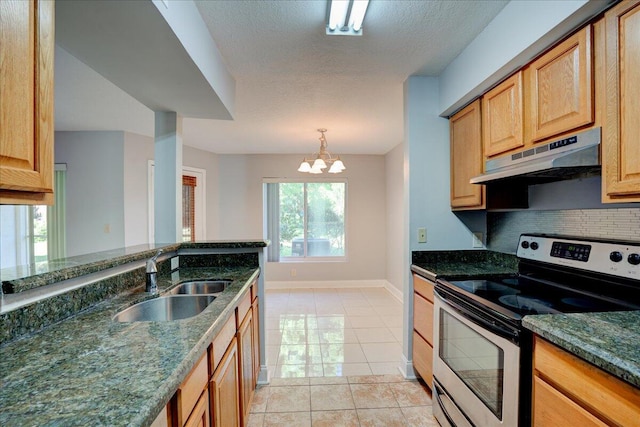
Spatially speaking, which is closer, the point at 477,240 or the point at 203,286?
the point at 203,286

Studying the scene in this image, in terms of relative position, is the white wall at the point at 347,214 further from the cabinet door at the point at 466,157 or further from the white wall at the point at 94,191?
the cabinet door at the point at 466,157

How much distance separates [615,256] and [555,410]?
32.6 inches

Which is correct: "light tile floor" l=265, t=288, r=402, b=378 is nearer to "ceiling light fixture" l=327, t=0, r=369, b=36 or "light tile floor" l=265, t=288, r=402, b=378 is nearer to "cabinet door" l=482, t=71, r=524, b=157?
"cabinet door" l=482, t=71, r=524, b=157

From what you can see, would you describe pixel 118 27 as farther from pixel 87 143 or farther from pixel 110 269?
pixel 87 143

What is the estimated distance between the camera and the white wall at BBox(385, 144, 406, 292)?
14.8 feet

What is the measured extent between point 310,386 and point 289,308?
195 cm

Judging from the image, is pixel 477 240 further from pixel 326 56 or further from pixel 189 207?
pixel 189 207

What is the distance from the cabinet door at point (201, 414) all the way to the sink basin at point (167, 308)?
1.83 feet

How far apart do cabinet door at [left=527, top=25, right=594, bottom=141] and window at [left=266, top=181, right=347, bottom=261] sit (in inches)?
155

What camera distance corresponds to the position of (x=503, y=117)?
1822mm

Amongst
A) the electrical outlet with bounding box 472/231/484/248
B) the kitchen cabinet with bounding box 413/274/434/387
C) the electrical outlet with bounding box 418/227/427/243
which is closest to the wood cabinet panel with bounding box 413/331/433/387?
the kitchen cabinet with bounding box 413/274/434/387

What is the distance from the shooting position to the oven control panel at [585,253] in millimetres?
1335

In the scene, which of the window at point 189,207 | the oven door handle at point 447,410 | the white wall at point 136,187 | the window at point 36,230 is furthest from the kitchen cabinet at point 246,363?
the window at point 36,230

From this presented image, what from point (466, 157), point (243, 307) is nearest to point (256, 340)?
point (243, 307)
